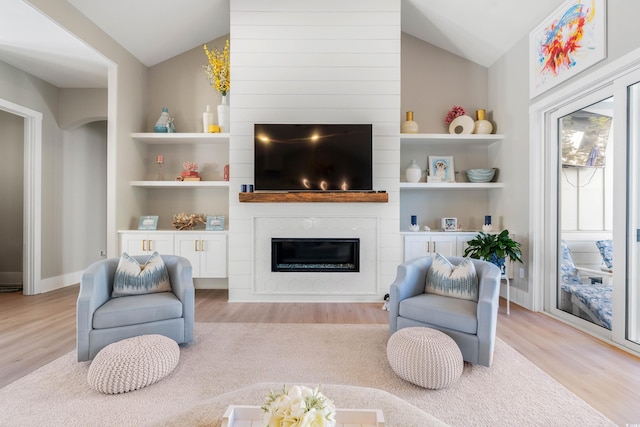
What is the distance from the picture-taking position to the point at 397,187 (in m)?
4.16

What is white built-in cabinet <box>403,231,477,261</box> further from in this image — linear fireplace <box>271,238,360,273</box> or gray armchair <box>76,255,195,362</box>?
gray armchair <box>76,255,195,362</box>

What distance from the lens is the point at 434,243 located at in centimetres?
427

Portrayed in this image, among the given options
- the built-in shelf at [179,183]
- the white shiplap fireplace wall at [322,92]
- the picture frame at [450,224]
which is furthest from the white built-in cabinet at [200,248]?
the picture frame at [450,224]

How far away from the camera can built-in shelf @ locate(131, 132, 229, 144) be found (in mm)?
4371

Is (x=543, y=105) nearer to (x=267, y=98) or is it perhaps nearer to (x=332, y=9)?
(x=332, y=9)

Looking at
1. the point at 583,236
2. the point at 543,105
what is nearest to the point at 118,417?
the point at 583,236

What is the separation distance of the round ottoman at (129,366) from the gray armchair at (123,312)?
336 mm

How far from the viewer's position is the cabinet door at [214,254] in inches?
170

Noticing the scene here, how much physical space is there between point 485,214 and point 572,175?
1474mm

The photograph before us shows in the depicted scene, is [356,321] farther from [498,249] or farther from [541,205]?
[541,205]

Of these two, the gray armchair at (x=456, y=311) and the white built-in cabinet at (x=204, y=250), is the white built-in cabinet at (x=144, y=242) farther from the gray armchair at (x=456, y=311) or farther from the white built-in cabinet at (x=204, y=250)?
the gray armchair at (x=456, y=311)

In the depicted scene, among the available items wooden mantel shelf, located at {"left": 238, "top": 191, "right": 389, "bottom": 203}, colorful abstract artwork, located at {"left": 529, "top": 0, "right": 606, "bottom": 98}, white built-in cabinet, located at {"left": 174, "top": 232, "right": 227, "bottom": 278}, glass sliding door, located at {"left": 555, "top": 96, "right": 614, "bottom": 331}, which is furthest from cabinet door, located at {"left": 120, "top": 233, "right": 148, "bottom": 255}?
colorful abstract artwork, located at {"left": 529, "top": 0, "right": 606, "bottom": 98}

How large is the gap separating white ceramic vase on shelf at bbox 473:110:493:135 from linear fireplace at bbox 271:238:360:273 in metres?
2.23

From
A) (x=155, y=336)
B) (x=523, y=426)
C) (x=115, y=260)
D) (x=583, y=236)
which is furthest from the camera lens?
(x=583, y=236)
